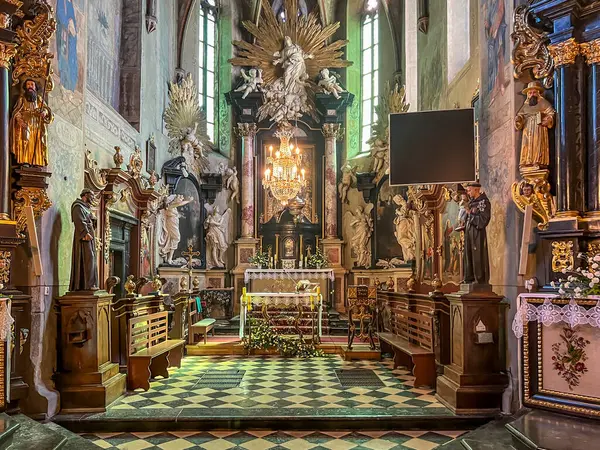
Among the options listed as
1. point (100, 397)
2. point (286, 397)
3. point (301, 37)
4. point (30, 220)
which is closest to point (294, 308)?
point (286, 397)

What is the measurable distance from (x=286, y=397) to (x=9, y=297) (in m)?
3.58

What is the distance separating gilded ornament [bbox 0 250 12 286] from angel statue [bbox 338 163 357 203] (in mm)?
12420

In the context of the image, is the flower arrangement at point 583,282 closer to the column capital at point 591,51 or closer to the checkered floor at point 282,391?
the column capital at point 591,51

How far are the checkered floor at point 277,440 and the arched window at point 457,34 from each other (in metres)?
7.29

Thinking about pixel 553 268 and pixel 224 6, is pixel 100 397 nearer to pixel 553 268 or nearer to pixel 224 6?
pixel 553 268

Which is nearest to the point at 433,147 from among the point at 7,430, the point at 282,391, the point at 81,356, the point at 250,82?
the point at 282,391

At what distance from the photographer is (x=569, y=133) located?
5.92 metres

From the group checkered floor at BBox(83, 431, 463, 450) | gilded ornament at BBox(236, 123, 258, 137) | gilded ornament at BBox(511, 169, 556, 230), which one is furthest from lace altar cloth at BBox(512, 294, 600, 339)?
gilded ornament at BBox(236, 123, 258, 137)

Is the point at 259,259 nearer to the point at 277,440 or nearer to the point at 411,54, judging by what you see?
the point at 411,54

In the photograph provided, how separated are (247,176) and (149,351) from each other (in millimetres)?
9710

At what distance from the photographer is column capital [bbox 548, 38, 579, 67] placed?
589cm

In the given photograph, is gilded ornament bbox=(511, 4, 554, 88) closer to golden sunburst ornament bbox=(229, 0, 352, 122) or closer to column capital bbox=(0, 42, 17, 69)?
column capital bbox=(0, 42, 17, 69)

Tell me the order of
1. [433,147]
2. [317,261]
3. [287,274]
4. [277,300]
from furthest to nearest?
[317,261], [287,274], [277,300], [433,147]

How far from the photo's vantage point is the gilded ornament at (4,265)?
589 cm
